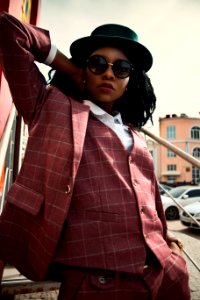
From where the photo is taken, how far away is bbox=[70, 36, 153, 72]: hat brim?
5.50 ft

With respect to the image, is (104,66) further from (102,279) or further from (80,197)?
(102,279)

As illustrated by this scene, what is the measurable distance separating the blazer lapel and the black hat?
18.3 inches

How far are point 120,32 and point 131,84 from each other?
42 centimetres

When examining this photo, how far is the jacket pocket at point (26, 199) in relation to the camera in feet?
4.03

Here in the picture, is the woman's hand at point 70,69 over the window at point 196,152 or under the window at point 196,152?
under

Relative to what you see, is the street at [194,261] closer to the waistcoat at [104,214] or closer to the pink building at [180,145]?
the waistcoat at [104,214]

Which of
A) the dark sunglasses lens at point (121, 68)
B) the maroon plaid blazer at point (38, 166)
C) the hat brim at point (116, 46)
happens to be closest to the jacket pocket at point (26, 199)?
the maroon plaid blazer at point (38, 166)

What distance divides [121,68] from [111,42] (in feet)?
0.57

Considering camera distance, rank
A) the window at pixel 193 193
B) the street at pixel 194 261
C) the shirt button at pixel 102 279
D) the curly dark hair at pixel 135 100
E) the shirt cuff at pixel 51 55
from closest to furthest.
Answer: the shirt button at pixel 102 279 < the shirt cuff at pixel 51 55 < the curly dark hair at pixel 135 100 < the street at pixel 194 261 < the window at pixel 193 193

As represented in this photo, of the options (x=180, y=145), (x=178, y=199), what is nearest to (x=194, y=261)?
(x=178, y=199)

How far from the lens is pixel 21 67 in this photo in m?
1.34

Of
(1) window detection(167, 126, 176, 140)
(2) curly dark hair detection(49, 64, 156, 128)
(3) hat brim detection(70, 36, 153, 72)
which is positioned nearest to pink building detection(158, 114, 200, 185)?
(1) window detection(167, 126, 176, 140)

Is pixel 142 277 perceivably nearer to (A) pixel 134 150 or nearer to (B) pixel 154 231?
(B) pixel 154 231

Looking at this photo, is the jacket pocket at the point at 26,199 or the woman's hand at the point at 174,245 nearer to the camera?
the jacket pocket at the point at 26,199
